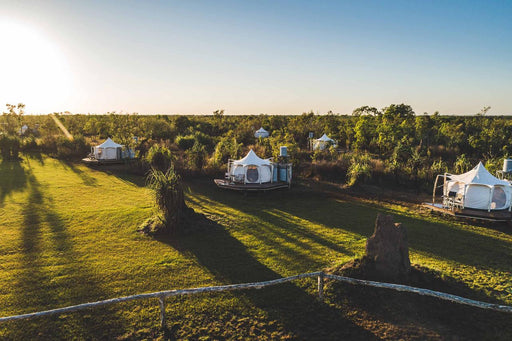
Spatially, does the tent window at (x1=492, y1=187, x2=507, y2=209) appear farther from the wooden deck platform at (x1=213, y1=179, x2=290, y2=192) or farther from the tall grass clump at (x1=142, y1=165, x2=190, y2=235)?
the tall grass clump at (x1=142, y1=165, x2=190, y2=235)

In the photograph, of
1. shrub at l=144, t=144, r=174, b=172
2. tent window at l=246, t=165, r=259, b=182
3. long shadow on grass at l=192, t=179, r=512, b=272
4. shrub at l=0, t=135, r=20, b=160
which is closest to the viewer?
long shadow on grass at l=192, t=179, r=512, b=272

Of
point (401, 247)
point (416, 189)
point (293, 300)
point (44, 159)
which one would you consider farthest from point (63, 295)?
point (44, 159)

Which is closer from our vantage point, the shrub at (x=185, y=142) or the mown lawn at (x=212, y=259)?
the mown lawn at (x=212, y=259)

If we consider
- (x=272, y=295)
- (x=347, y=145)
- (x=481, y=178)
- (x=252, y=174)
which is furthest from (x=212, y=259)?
(x=347, y=145)

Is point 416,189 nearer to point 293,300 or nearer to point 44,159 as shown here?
point 293,300

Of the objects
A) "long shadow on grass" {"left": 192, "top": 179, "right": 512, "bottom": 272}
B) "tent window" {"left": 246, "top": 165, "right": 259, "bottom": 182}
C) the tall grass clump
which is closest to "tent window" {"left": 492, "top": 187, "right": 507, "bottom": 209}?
"long shadow on grass" {"left": 192, "top": 179, "right": 512, "bottom": 272}

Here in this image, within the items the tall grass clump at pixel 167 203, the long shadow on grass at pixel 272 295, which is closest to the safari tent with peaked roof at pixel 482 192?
the long shadow on grass at pixel 272 295

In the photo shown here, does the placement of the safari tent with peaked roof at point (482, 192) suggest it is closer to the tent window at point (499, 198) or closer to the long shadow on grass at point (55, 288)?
the tent window at point (499, 198)
